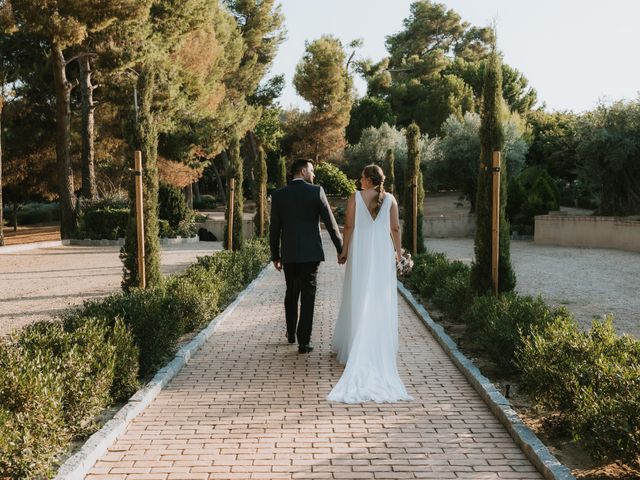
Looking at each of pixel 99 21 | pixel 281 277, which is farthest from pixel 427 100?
pixel 281 277

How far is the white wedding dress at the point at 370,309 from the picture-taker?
238 inches

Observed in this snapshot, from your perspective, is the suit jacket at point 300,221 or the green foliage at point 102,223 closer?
the suit jacket at point 300,221

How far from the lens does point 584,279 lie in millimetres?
15188

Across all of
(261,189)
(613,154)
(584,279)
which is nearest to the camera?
(584,279)

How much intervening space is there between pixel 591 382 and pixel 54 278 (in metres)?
13.3

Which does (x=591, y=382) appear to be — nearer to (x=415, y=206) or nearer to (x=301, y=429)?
(x=301, y=429)

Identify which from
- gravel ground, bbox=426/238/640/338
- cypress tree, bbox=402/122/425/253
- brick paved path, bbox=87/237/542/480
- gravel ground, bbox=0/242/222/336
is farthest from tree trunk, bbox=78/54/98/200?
brick paved path, bbox=87/237/542/480

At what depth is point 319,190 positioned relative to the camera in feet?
24.4

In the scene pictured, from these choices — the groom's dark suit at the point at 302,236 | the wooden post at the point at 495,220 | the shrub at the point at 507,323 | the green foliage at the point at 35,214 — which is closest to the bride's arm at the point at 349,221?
the groom's dark suit at the point at 302,236

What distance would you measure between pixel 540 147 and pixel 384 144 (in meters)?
10.7

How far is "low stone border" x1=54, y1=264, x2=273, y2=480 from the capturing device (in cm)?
405

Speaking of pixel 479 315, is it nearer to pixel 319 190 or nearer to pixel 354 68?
pixel 319 190

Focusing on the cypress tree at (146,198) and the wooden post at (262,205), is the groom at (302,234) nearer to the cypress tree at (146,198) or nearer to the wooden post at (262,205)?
the cypress tree at (146,198)

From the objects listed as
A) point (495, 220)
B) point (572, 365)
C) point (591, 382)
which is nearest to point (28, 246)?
point (495, 220)
